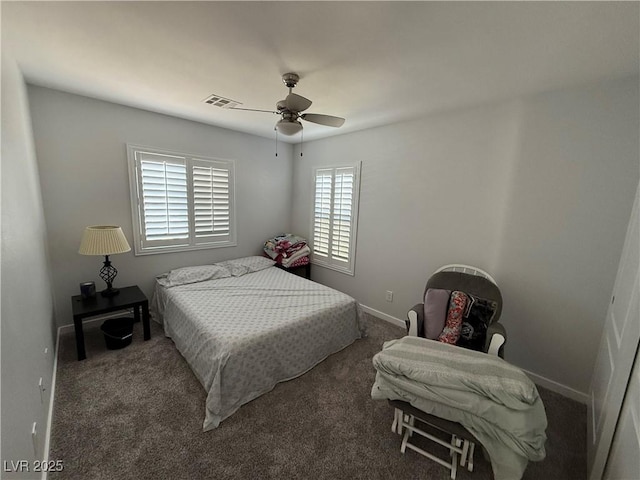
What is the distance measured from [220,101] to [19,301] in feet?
7.07

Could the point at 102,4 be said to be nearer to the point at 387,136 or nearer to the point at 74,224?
the point at 74,224

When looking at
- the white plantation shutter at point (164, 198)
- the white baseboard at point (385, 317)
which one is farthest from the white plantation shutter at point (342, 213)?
the white plantation shutter at point (164, 198)

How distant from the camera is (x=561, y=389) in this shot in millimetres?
2172

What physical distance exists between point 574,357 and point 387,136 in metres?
2.73

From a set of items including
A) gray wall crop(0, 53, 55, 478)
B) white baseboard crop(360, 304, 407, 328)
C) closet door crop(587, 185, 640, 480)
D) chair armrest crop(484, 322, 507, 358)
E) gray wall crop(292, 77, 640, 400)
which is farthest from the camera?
white baseboard crop(360, 304, 407, 328)

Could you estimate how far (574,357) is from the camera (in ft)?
6.91

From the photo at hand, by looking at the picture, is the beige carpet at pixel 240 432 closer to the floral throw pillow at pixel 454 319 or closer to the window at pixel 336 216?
the floral throw pillow at pixel 454 319

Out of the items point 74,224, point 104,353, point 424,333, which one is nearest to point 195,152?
point 74,224

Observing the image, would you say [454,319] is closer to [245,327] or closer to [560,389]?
[560,389]

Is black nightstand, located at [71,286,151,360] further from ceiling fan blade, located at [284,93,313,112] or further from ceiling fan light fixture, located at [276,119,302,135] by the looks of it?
ceiling fan blade, located at [284,93,313,112]

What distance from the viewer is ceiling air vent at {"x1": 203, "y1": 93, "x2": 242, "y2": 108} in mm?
2470

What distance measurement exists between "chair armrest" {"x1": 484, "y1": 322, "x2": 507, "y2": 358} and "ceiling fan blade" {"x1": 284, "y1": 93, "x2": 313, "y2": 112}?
2.13 meters

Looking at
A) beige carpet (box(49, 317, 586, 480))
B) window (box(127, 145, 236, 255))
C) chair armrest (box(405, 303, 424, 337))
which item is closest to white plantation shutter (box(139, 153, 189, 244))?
window (box(127, 145, 236, 255))

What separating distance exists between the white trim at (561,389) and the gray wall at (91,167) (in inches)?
155
